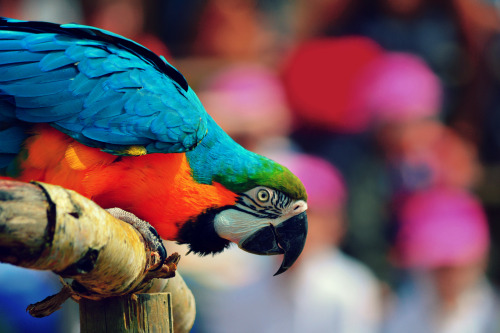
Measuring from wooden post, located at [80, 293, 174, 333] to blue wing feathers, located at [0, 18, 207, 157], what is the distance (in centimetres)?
62

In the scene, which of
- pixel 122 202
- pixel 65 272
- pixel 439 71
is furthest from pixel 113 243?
pixel 439 71

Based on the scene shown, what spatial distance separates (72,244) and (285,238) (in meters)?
1.20

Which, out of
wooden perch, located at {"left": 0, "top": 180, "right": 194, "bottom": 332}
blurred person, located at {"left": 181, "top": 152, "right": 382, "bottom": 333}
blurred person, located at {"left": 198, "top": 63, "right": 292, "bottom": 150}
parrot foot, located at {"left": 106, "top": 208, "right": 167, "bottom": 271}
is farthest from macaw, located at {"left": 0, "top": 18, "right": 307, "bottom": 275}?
blurred person, located at {"left": 198, "top": 63, "right": 292, "bottom": 150}

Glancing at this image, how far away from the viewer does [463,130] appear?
208 inches

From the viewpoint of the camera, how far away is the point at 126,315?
184 centimetres

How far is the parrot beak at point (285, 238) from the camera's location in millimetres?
2553

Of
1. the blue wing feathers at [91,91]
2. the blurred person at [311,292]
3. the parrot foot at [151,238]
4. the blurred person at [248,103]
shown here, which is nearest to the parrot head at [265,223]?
the blue wing feathers at [91,91]

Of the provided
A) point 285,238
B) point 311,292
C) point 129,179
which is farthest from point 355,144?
point 129,179

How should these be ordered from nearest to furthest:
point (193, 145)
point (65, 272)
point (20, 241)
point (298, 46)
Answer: point (20, 241)
point (65, 272)
point (193, 145)
point (298, 46)

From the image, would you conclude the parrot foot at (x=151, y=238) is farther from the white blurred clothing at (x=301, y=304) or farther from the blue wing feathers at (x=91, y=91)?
the white blurred clothing at (x=301, y=304)

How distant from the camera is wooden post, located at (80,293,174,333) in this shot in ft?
6.05

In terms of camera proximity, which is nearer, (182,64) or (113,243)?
(113,243)

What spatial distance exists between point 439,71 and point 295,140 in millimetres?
1278

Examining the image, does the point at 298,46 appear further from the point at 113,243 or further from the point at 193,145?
the point at 113,243
